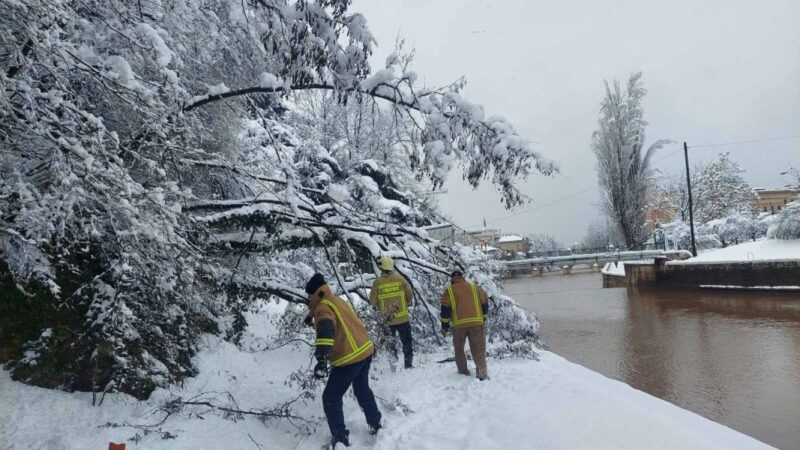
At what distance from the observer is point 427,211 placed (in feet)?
40.5

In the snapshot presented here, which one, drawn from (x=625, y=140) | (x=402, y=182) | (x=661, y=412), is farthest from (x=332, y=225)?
(x=625, y=140)

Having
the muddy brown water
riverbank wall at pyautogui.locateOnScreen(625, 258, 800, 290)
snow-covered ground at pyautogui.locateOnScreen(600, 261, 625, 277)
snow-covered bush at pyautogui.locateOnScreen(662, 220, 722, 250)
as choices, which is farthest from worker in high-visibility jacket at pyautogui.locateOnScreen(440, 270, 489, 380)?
snow-covered bush at pyautogui.locateOnScreen(662, 220, 722, 250)

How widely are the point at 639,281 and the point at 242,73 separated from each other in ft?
93.8

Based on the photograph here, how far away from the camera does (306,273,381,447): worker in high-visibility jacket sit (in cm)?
402

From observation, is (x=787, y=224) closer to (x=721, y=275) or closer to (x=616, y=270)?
(x=721, y=275)

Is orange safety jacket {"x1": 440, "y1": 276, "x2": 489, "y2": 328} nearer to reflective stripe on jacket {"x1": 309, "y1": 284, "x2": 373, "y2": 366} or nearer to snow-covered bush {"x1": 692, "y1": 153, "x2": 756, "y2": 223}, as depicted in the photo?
reflective stripe on jacket {"x1": 309, "y1": 284, "x2": 373, "y2": 366}

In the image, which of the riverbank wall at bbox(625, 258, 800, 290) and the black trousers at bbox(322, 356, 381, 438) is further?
the riverbank wall at bbox(625, 258, 800, 290)

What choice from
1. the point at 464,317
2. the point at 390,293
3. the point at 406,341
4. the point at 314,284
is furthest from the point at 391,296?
the point at 314,284

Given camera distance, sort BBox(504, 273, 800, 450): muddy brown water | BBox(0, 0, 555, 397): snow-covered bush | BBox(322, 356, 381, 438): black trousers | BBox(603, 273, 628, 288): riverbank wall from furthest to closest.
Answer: BBox(603, 273, 628, 288): riverbank wall, BBox(504, 273, 800, 450): muddy brown water, BBox(322, 356, 381, 438): black trousers, BBox(0, 0, 555, 397): snow-covered bush

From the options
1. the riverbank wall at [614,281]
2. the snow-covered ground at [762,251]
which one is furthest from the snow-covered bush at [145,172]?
the riverbank wall at [614,281]

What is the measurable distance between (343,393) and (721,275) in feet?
76.4

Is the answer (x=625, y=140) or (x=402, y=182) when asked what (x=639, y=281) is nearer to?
(x=625, y=140)

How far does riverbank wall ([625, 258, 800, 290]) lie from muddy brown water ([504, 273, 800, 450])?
0.61 m

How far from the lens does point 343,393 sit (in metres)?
4.19
